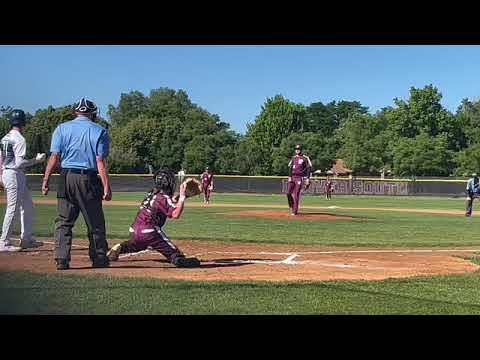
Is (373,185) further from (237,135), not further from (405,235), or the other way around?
(237,135)

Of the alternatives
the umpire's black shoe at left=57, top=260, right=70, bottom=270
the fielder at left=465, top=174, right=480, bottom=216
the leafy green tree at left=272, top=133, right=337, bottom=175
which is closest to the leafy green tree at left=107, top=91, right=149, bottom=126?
the umpire's black shoe at left=57, top=260, right=70, bottom=270

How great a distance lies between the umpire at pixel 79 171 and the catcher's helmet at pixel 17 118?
55 centimetres

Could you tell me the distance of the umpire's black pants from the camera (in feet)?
20.6

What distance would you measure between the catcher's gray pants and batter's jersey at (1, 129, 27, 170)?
0.37ft

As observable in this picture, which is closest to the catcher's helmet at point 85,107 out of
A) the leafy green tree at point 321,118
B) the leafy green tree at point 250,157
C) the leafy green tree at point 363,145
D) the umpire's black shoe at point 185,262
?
the umpire's black shoe at point 185,262

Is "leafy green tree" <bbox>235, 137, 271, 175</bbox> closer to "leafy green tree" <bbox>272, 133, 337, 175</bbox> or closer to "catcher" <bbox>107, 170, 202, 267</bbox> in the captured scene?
"leafy green tree" <bbox>272, 133, 337, 175</bbox>

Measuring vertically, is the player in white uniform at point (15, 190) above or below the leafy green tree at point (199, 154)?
below

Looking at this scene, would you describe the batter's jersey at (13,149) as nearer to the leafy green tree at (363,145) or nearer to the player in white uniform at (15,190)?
the player in white uniform at (15,190)

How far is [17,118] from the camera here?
22.0 ft

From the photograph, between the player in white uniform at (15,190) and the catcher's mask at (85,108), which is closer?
the catcher's mask at (85,108)

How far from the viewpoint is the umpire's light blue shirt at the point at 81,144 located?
629 centimetres

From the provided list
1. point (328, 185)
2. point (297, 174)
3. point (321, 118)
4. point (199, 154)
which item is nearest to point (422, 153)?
point (297, 174)

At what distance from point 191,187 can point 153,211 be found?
455 millimetres
